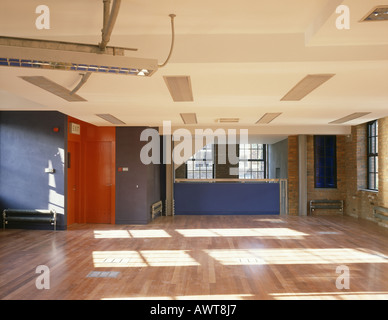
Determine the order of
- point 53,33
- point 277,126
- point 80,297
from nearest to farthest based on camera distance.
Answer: point 53,33 < point 80,297 < point 277,126

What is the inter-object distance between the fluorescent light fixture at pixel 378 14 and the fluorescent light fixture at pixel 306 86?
1576 mm

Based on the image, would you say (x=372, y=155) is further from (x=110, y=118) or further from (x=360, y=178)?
(x=110, y=118)

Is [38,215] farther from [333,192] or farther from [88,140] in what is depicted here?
[333,192]

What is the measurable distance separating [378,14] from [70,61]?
7.97ft

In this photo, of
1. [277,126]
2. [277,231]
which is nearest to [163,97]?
[277,231]

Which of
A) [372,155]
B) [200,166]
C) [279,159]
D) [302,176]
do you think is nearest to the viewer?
[372,155]

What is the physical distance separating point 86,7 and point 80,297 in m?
3.32

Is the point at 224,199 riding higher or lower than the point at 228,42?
lower

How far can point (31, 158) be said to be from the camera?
9797 millimetres

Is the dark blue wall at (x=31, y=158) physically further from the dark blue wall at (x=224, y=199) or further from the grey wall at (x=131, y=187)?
the dark blue wall at (x=224, y=199)

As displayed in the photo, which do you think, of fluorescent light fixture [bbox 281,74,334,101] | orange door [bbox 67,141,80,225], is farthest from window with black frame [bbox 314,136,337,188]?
orange door [bbox 67,141,80,225]

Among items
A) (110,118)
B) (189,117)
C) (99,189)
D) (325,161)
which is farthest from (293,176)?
(110,118)

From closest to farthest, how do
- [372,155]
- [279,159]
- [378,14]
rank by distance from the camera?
[378,14] < [372,155] < [279,159]

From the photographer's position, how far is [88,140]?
11.0 m
